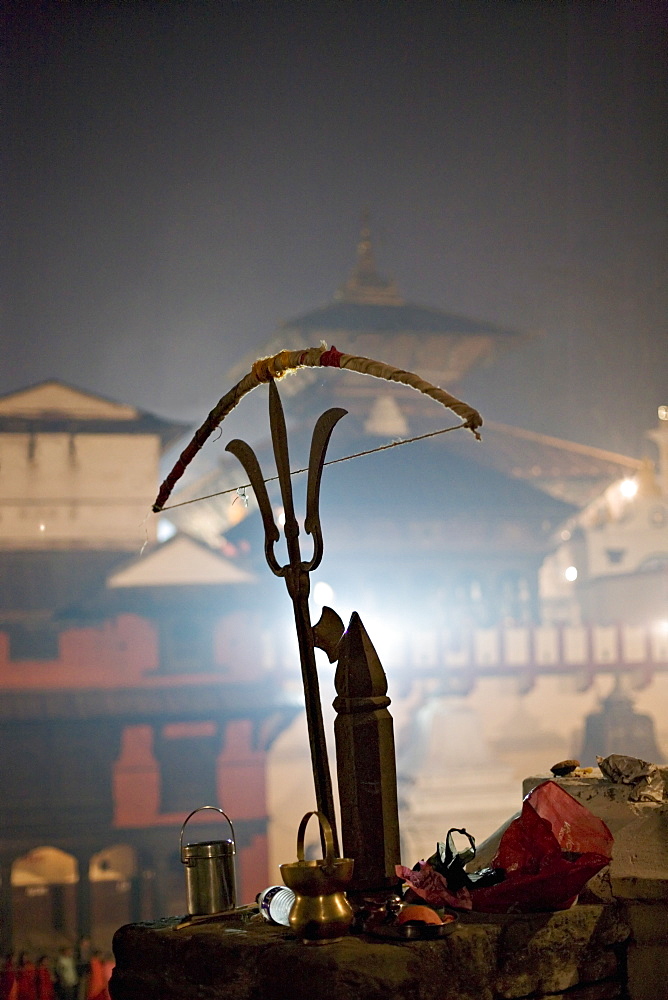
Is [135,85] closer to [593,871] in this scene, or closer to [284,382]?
[284,382]

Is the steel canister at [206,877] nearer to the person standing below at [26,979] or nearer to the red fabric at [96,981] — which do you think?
the red fabric at [96,981]

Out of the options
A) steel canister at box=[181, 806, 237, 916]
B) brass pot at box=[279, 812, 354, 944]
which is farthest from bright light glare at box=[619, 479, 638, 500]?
brass pot at box=[279, 812, 354, 944]

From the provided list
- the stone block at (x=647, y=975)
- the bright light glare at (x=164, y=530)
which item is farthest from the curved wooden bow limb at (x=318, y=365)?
the bright light glare at (x=164, y=530)

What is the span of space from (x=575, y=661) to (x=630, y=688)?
42 cm

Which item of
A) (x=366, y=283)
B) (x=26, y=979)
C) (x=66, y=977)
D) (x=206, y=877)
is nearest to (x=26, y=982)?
(x=26, y=979)

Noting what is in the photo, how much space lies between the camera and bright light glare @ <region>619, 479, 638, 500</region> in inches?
276

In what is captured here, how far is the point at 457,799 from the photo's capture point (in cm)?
659

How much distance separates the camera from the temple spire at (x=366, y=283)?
22.0ft

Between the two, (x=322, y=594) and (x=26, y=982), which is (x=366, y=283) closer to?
(x=322, y=594)

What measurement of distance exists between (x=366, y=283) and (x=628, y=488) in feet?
7.62

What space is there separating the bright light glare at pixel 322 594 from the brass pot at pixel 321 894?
4.58m

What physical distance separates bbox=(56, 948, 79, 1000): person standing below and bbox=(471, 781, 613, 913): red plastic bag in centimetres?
470

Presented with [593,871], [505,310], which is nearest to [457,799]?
[505,310]

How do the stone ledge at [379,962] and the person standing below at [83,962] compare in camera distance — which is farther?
the person standing below at [83,962]
